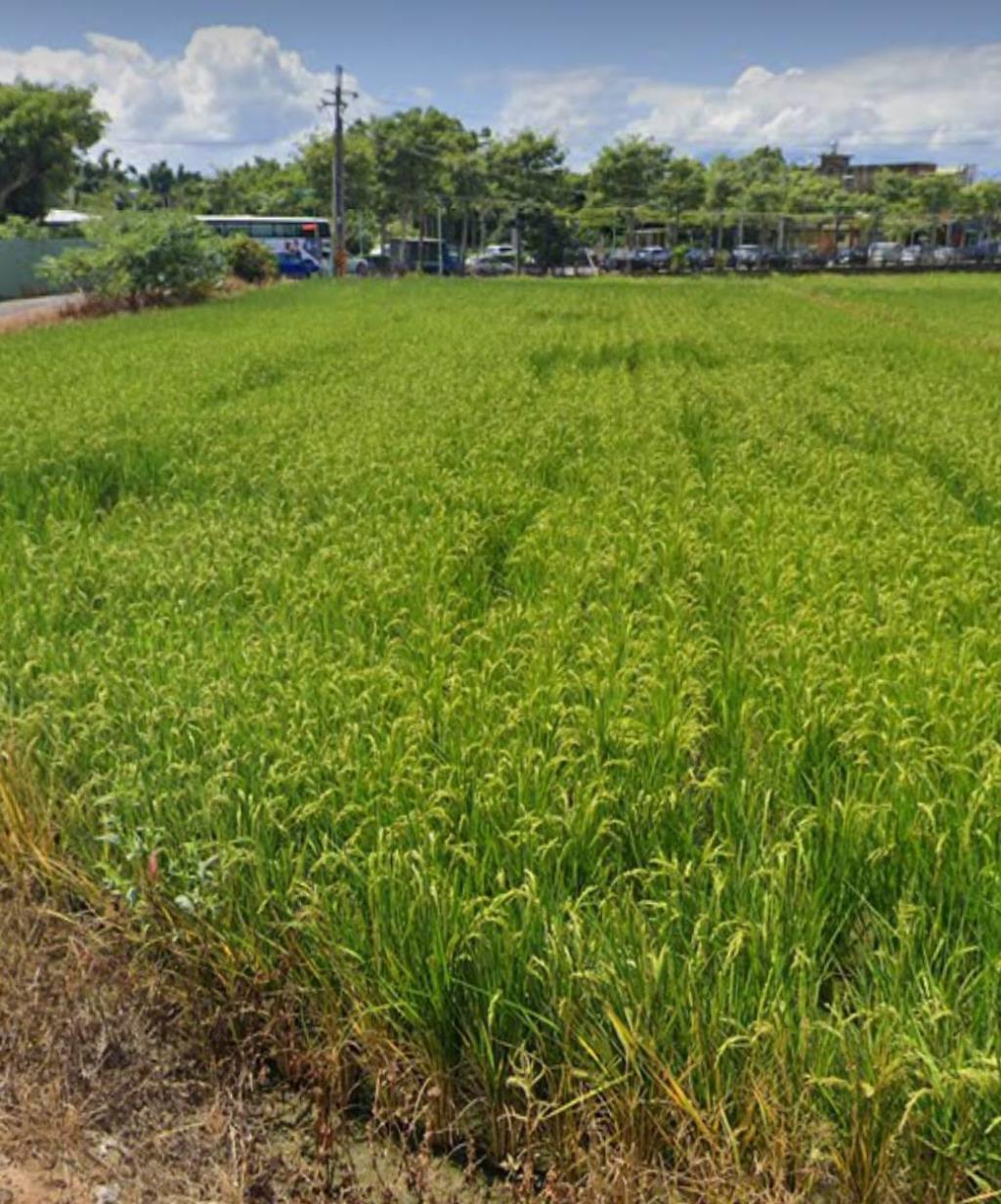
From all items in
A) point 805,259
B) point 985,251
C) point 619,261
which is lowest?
point 619,261

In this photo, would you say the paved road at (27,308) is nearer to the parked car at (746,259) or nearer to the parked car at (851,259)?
the parked car at (746,259)

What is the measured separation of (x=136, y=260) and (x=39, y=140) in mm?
18167

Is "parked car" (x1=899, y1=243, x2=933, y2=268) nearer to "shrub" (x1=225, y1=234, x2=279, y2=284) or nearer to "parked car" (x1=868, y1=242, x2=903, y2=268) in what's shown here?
"parked car" (x1=868, y1=242, x2=903, y2=268)

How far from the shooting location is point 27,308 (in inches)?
1174

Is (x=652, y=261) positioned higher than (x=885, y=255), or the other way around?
(x=885, y=255)

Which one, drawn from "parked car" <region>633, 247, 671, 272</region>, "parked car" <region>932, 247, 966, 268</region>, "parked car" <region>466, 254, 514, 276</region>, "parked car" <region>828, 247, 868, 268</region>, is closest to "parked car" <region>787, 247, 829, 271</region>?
"parked car" <region>828, 247, 868, 268</region>

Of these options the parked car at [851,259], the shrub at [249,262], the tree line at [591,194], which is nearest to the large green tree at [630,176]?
the tree line at [591,194]

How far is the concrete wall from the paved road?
2.95 feet

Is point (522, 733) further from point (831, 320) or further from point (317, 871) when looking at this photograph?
point (831, 320)

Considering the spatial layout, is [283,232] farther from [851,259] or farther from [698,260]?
[851,259]

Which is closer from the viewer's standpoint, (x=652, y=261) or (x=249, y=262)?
(x=249, y=262)

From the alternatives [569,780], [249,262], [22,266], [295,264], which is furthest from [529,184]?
[569,780]

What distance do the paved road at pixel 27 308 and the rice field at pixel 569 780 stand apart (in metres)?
20.3

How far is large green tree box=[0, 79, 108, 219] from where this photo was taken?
128 ft
